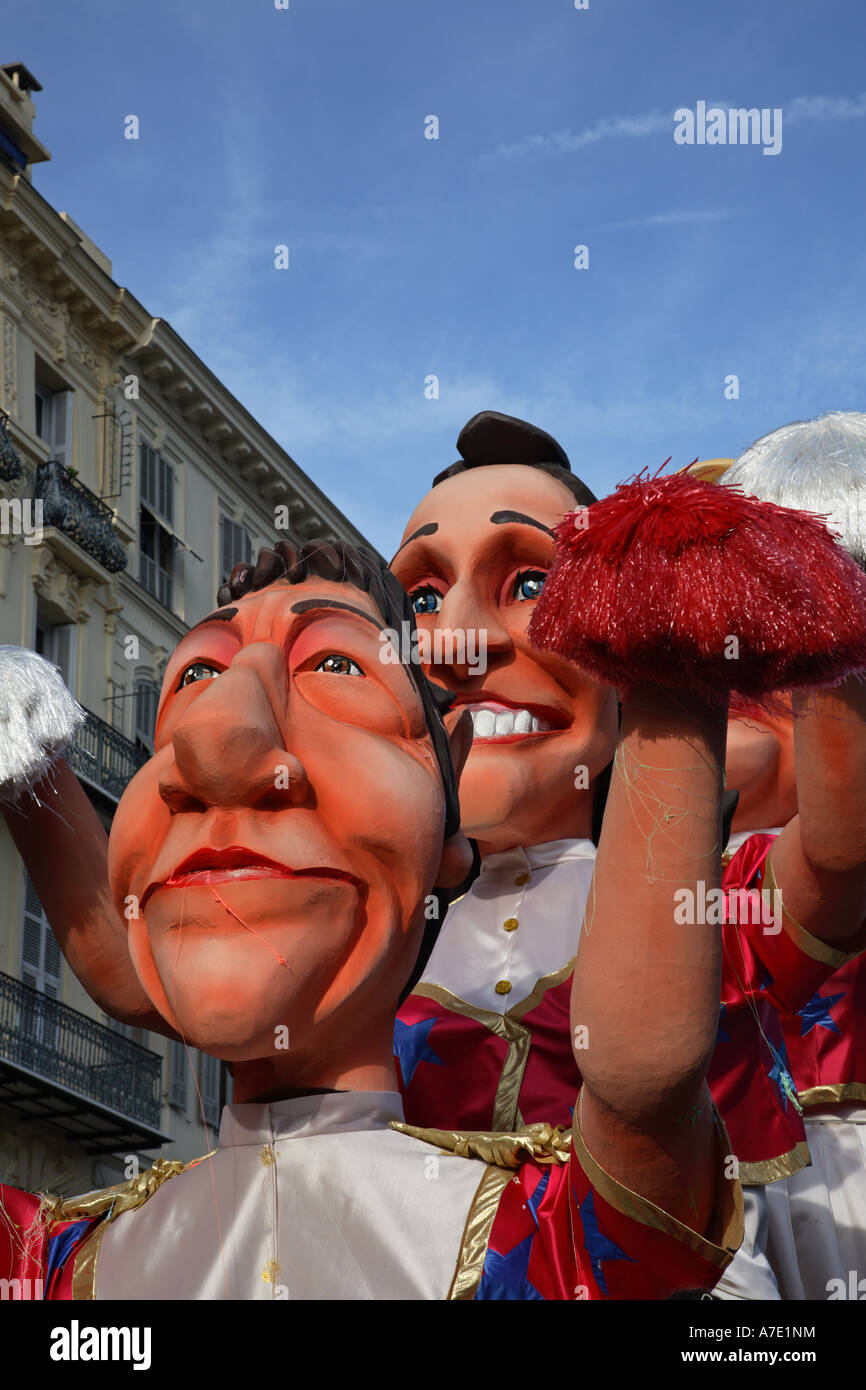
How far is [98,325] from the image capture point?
19203 millimetres

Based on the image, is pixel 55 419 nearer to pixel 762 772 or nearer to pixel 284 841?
pixel 762 772

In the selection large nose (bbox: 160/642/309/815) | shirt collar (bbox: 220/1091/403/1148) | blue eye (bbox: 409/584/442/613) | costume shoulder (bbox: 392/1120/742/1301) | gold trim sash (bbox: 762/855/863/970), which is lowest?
costume shoulder (bbox: 392/1120/742/1301)

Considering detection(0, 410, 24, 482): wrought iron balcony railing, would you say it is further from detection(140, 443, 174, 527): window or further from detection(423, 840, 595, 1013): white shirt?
detection(423, 840, 595, 1013): white shirt

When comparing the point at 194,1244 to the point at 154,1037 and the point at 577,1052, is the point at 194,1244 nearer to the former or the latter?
the point at 577,1052

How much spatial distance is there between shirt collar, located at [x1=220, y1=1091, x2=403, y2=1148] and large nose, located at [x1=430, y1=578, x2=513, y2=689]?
1.05 m

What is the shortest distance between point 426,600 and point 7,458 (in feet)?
43.8

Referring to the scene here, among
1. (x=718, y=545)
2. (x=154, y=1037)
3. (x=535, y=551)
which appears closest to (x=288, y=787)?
(x=718, y=545)

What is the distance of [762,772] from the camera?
3.96 m

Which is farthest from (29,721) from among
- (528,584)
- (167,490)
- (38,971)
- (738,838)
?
(167,490)

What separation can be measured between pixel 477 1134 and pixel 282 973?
415 mm

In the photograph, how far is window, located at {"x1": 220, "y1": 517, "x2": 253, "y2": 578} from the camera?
69.2 ft

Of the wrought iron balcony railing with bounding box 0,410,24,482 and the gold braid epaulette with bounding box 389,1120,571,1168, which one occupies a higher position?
the wrought iron balcony railing with bounding box 0,410,24,482

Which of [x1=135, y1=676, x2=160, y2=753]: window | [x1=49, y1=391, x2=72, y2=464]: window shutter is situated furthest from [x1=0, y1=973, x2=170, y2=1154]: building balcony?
[x1=49, y1=391, x2=72, y2=464]: window shutter
